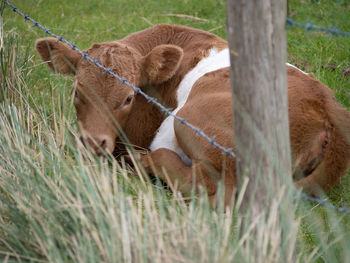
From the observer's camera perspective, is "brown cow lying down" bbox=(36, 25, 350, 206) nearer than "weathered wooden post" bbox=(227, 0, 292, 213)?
No

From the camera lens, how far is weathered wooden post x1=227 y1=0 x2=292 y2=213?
82.4 inches

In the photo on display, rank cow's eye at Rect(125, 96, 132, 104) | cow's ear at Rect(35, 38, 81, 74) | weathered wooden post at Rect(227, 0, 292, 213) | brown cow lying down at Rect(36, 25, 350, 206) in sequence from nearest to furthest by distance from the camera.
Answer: weathered wooden post at Rect(227, 0, 292, 213)
brown cow lying down at Rect(36, 25, 350, 206)
cow's eye at Rect(125, 96, 132, 104)
cow's ear at Rect(35, 38, 81, 74)

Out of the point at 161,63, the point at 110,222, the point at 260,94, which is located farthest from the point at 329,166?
the point at 110,222

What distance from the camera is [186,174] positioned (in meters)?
3.74

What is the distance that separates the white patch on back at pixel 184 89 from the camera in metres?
4.13

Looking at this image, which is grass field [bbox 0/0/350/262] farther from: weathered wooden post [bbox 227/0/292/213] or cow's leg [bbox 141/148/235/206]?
cow's leg [bbox 141/148/235/206]

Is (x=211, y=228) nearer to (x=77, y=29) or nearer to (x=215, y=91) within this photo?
(x=215, y=91)

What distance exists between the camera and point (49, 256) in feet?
7.27

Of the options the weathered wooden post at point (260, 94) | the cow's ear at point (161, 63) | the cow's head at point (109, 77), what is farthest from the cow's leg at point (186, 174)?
the weathered wooden post at point (260, 94)

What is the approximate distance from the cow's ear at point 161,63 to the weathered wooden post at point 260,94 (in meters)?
1.97

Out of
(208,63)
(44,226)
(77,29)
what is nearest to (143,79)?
(208,63)

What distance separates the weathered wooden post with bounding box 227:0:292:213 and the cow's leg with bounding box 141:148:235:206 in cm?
100

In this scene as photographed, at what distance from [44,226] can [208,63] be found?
7.86ft

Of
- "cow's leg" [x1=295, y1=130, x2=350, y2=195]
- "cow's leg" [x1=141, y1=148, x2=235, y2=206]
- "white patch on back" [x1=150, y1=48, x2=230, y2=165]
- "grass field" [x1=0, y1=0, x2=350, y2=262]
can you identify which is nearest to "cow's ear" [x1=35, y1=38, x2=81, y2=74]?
"grass field" [x1=0, y1=0, x2=350, y2=262]
